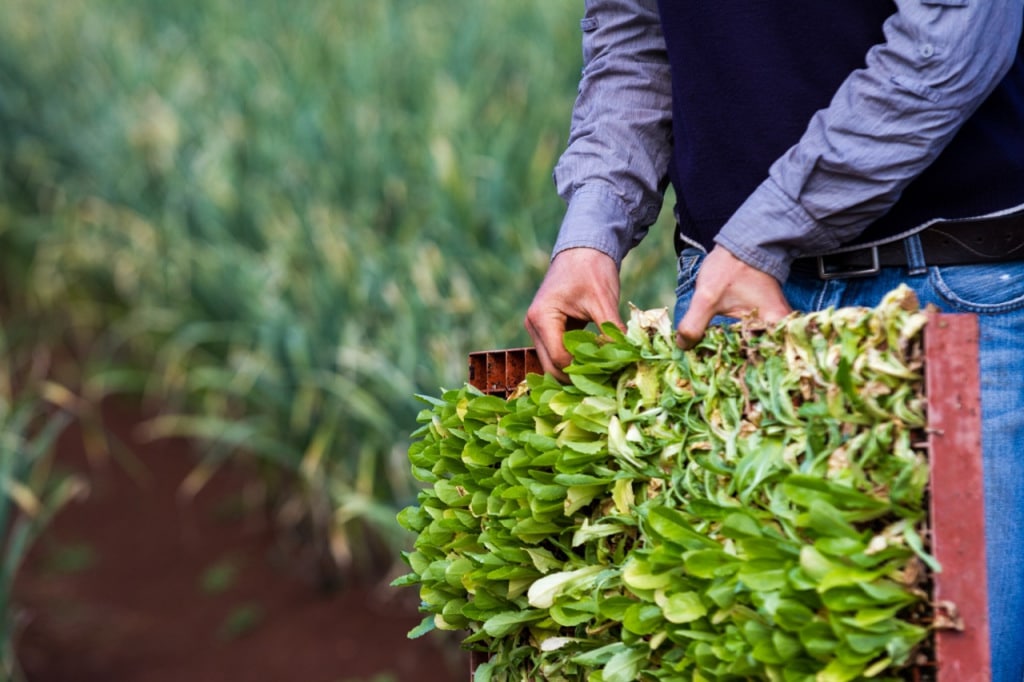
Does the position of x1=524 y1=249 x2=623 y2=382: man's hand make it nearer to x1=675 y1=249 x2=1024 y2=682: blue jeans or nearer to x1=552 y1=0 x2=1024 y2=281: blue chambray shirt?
x1=552 y1=0 x2=1024 y2=281: blue chambray shirt

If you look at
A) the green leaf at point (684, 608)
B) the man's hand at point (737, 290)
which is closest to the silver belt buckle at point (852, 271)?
the man's hand at point (737, 290)

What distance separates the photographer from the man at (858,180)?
1.18 meters

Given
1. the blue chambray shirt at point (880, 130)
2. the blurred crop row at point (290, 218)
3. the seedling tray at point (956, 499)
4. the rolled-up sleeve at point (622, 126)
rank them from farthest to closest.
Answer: the blurred crop row at point (290, 218), the rolled-up sleeve at point (622, 126), the blue chambray shirt at point (880, 130), the seedling tray at point (956, 499)

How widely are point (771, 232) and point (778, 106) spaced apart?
0.59 ft

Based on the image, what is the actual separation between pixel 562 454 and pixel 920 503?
0.38 meters

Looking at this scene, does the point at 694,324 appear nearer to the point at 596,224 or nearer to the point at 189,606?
the point at 596,224

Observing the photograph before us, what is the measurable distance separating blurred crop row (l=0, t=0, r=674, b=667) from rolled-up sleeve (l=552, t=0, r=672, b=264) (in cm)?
108

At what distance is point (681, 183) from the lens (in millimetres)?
1486

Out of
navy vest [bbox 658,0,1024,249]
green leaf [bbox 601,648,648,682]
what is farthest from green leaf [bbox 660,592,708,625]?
navy vest [bbox 658,0,1024,249]

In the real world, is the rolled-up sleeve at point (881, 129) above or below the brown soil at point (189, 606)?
above

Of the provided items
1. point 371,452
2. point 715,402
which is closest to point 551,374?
point 715,402

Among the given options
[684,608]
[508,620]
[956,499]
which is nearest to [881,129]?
[956,499]

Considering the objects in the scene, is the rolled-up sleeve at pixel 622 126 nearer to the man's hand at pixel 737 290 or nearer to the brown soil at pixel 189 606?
the man's hand at pixel 737 290

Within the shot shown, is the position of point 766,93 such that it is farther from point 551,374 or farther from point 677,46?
point 551,374
